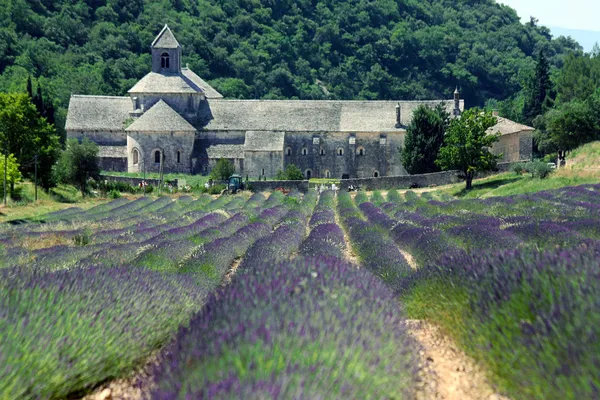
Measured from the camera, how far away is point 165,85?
66.6 m

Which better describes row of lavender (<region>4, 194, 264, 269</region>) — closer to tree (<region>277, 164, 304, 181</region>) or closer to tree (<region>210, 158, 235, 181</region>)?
tree (<region>210, 158, 235, 181</region>)

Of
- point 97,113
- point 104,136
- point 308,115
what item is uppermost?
point 97,113

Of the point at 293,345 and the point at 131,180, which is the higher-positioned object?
the point at 293,345

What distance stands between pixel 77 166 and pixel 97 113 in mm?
20466

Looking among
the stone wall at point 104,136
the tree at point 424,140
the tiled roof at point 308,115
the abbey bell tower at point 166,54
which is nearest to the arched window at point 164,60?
the abbey bell tower at point 166,54

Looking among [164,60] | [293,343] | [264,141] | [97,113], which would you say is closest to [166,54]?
[164,60]

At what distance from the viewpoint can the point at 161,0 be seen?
135250 millimetres

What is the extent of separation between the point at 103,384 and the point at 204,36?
406 ft

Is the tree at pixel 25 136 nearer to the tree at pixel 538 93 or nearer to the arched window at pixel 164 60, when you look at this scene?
the arched window at pixel 164 60

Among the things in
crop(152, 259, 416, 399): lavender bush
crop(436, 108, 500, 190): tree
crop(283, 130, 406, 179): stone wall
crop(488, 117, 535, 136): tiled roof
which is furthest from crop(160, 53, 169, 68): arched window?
crop(152, 259, 416, 399): lavender bush

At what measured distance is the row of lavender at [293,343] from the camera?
3.83 m

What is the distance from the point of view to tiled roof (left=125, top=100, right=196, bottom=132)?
203 ft

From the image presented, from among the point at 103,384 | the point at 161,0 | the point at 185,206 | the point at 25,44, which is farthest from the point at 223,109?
the point at 161,0

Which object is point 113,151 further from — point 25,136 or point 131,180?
point 25,136
